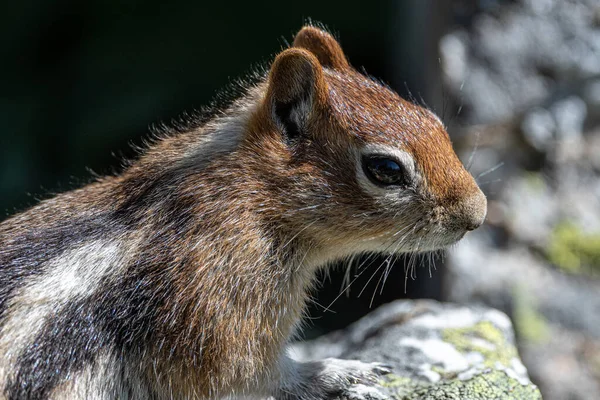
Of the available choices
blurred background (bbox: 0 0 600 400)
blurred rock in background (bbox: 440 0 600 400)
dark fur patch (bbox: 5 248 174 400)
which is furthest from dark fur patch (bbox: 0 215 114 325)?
blurred rock in background (bbox: 440 0 600 400)

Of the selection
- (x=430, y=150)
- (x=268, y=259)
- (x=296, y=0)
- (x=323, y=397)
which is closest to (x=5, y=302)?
(x=268, y=259)

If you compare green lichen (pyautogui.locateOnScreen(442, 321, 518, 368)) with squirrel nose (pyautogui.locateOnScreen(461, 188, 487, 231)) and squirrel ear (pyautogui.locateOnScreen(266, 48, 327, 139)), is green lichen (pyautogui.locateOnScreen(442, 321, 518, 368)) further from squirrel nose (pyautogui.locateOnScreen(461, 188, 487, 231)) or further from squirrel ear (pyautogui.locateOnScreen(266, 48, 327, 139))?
squirrel ear (pyautogui.locateOnScreen(266, 48, 327, 139))

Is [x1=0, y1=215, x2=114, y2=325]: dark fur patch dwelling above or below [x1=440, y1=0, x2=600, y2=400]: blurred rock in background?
above

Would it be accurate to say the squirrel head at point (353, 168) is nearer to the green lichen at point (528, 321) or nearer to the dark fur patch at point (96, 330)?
the dark fur patch at point (96, 330)

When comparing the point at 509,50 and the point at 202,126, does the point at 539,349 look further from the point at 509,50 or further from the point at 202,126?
the point at 202,126

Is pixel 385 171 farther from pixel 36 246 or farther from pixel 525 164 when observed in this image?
pixel 525 164

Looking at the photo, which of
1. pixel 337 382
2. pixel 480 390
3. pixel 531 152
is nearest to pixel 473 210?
pixel 480 390

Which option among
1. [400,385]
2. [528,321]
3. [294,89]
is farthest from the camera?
[528,321]

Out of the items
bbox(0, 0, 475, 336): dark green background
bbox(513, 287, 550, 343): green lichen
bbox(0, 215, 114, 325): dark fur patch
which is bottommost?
bbox(513, 287, 550, 343): green lichen
